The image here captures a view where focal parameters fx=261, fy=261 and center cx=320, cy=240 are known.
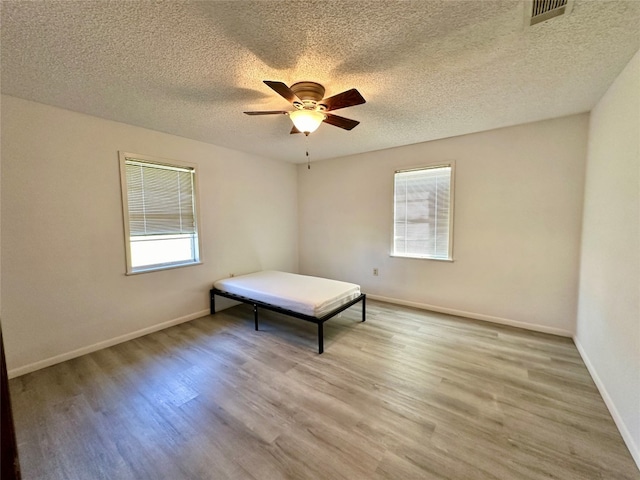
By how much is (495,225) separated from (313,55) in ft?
9.58

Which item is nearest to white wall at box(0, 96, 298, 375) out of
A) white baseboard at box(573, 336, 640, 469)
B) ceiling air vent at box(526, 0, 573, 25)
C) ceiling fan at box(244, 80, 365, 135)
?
ceiling fan at box(244, 80, 365, 135)

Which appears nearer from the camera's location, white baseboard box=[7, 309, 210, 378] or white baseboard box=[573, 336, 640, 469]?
white baseboard box=[573, 336, 640, 469]

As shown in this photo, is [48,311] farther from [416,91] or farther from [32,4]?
[416,91]

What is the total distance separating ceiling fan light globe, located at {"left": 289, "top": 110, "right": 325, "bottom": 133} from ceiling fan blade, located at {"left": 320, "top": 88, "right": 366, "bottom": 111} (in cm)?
13

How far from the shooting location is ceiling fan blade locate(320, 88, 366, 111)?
1.82 metres

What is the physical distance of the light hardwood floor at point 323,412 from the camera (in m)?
1.49

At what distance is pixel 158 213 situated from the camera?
324 centimetres

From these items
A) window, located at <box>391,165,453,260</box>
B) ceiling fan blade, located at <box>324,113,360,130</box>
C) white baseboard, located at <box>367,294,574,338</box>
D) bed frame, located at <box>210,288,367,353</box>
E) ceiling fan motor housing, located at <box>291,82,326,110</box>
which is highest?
ceiling fan motor housing, located at <box>291,82,326,110</box>

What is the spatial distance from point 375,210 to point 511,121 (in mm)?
1990

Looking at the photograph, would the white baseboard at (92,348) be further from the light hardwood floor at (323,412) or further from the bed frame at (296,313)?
the bed frame at (296,313)

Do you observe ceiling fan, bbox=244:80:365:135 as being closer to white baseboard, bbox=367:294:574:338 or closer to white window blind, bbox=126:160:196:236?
white window blind, bbox=126:160:196:236

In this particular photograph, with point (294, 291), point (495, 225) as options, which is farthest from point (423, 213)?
point (294, 291)

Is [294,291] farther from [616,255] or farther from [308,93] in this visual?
[616,255]

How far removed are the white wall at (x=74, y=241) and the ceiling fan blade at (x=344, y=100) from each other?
7.66ft
